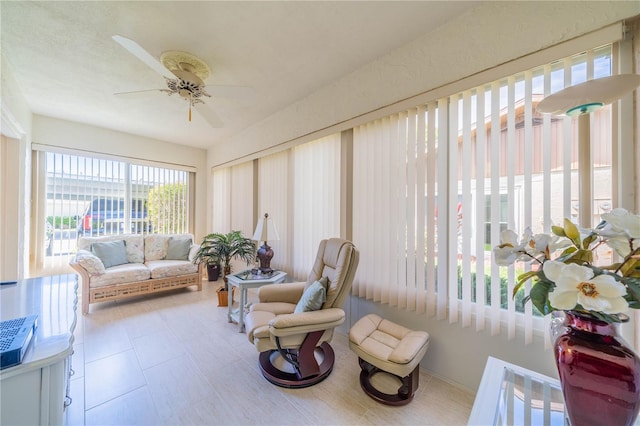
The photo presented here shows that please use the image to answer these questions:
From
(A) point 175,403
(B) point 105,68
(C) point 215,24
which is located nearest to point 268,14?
(C) point 215,24

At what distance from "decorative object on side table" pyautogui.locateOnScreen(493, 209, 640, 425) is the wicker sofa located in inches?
171

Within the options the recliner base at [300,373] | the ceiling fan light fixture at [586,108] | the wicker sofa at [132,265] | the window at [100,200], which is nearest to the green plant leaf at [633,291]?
the ceiling fan light fixture at [586,108]

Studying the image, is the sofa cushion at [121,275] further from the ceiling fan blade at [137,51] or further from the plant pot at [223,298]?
the ceiling fan blade at [137,51]

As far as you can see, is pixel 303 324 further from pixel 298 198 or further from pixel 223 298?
pixel 223 298

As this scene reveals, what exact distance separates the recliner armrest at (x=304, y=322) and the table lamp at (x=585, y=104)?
167 cm

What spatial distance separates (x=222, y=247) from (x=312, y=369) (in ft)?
8.08

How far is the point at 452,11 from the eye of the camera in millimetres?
1669

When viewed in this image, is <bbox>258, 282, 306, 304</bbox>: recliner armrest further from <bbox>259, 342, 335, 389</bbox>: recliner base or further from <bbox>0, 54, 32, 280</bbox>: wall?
<bbox>0, 54, 32, 280</bbox>: wall

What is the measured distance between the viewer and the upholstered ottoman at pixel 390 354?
155cm

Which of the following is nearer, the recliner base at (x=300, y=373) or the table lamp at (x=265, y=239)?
the recliner base at (x=300, y=373)

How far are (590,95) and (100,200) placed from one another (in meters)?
5.94

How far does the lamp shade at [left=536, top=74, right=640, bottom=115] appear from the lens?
1013mm

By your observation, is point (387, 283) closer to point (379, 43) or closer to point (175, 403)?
point (175, 403)

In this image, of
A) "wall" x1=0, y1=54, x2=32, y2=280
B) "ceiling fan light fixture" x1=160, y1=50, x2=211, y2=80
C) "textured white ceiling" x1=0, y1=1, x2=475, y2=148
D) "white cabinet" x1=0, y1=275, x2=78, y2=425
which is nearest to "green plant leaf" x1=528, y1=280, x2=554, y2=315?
"white cabinet" x1=0, y1=275, x2=78, y2=425
